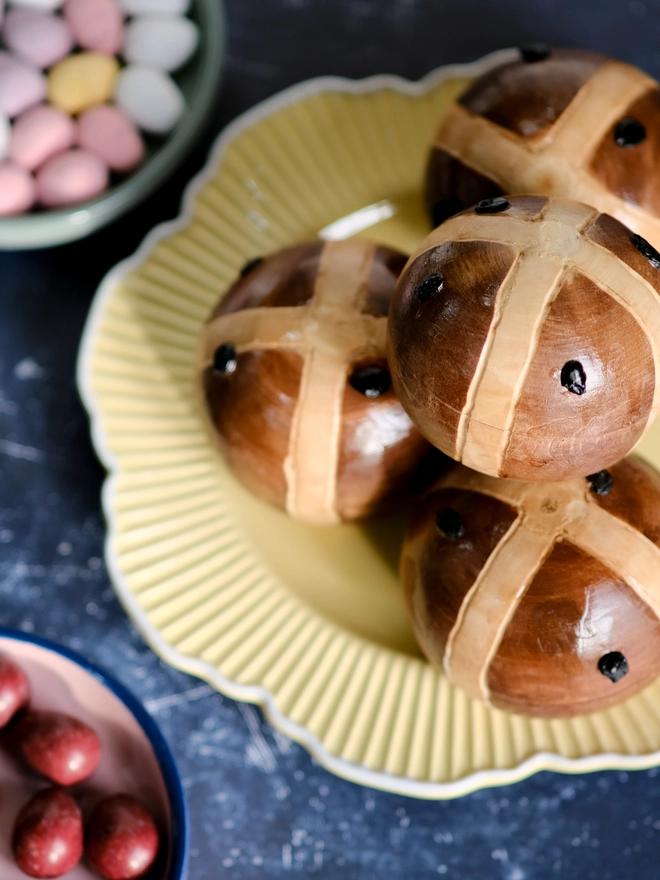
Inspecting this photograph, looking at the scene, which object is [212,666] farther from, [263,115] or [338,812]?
[263,115]

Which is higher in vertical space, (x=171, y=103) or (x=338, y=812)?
(x=171, y=103)

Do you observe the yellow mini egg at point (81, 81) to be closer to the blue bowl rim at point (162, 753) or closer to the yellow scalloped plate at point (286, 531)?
the yellow scalloped plate at point (286, 531)

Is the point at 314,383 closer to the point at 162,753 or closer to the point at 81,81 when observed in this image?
the point at 162,753

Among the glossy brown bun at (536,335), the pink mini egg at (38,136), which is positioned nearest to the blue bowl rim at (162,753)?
the glossy brown bun at (536,335)

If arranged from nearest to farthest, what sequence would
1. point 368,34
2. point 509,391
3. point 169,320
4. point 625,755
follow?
1. point 509,391
2. point 625,755
3. point 169,320
4. point 368,34

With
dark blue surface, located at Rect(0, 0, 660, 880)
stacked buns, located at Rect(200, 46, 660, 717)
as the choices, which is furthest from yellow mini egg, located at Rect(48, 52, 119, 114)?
stacked buns, located at Rect(200, 46, 660, 717)

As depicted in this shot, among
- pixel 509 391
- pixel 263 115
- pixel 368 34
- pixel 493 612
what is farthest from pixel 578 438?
pixel 368 34

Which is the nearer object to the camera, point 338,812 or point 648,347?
point 648,347
